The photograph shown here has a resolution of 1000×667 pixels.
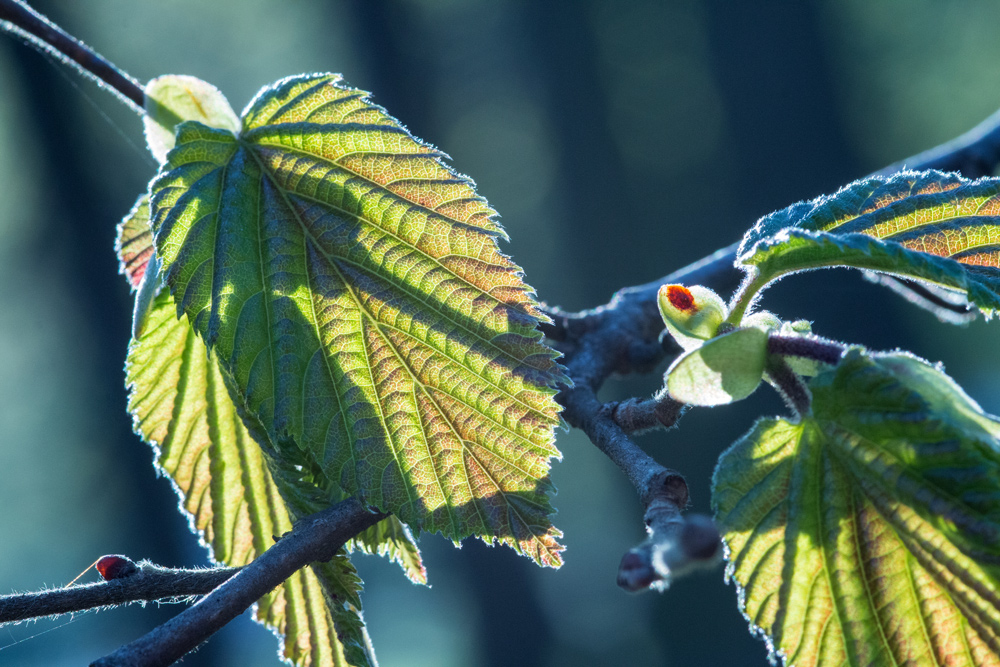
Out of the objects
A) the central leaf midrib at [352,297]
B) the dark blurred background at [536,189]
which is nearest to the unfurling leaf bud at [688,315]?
the central leaf midrib at [352,297]

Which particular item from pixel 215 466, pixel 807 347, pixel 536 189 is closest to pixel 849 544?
pixel 807 347

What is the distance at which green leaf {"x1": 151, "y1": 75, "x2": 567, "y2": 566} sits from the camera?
74 centimetres

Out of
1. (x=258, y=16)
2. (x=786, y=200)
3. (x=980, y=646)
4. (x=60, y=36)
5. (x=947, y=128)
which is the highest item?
(x=258, y=16)

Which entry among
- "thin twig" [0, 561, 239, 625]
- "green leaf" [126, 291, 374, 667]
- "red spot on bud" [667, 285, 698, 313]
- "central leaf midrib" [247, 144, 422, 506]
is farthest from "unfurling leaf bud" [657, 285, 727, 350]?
"green leaf" [126, 291, 374, 667]

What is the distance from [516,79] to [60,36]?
8181 mm

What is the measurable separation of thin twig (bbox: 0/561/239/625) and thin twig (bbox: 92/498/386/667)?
0.25 feet

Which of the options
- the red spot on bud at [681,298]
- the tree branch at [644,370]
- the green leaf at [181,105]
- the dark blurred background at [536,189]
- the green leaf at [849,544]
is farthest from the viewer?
the dark blurred background at [536,189]

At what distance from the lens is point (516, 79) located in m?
8.74

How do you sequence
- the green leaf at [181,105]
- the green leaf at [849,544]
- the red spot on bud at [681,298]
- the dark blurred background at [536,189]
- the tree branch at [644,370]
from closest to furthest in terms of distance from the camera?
the tree branch at [644,370]
the green leaf at [849,544]
the red spot on bud at [681,298]
the green leaf at [181,105]
the dark blurred background at [536,189]

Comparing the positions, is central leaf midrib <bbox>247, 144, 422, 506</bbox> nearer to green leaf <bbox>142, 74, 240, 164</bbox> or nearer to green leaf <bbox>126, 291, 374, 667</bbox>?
green leaf <bbox>142, 74, 240, 164</bbox>

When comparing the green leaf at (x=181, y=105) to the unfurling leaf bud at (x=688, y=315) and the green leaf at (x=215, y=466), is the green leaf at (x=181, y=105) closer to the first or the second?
the green leaf at (x=215, y=466)

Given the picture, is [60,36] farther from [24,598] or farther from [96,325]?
[96,325]

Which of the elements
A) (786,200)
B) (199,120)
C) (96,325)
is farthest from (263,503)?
(786,200)

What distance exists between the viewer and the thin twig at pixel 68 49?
3.27 feet
